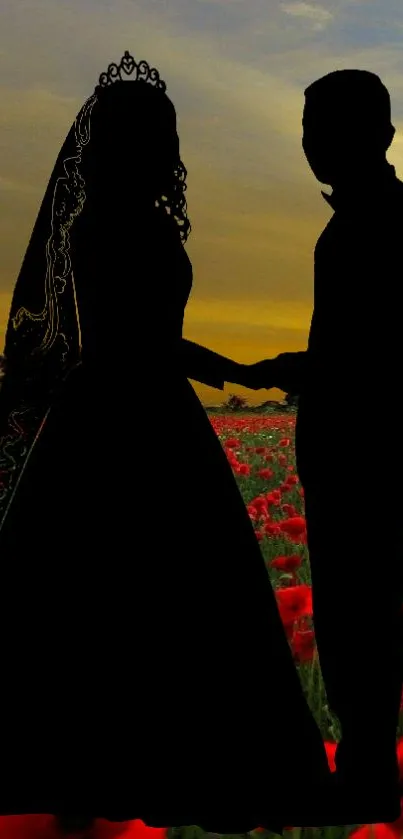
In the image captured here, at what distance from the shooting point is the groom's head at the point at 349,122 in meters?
3.00

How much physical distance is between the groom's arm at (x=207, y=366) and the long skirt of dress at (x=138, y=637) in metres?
0.15

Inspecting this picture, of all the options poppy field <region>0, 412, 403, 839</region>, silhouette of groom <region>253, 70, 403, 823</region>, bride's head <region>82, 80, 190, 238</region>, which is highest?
Result: bride's head <region>82, 80, 190, 238</region>

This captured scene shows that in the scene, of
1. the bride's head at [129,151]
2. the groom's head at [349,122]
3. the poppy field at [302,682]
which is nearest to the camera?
the poppy field at [302,682]

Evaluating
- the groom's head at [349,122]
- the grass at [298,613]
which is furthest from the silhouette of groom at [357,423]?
the grass at [298,613]

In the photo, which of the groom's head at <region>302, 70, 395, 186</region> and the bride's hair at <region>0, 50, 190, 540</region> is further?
the bride's hair at <region>0, 50, 190, 540</region>

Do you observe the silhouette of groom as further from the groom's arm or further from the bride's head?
the bride's head

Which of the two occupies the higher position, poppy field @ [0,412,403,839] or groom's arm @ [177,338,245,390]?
groom's arm @ [177,338,245,390]

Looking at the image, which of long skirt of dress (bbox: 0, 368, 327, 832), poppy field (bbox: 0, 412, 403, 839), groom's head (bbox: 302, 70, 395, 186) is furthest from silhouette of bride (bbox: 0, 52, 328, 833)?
groom's head (bbox: 302, 70, 395, 186)

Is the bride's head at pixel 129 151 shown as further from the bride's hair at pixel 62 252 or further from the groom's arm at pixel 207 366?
the groom's arm at pixel 207 366

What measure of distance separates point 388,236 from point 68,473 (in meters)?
1.14

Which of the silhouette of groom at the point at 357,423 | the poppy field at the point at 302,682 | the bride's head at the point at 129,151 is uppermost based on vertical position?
the bride's head at the point at 129,151

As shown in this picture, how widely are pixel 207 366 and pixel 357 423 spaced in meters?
0.51

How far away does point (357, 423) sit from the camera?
307 centimetres

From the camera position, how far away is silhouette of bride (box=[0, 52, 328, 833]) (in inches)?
119
